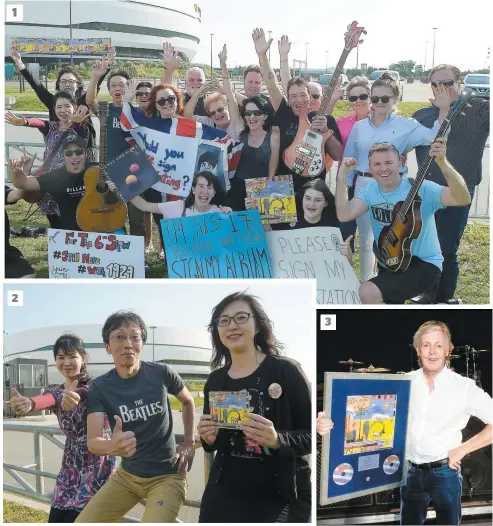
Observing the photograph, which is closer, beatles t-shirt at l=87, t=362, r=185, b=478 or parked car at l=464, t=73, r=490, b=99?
beatles t-shirt at l=87, t=362, r=185, b=478

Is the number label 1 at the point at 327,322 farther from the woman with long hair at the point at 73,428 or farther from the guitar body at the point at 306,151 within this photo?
the woman with long hair at the point at 73,428

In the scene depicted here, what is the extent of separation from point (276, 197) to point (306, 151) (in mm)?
307

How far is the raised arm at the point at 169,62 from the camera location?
4.36 m

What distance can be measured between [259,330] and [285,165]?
126cm

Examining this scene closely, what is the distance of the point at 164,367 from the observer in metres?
3.48

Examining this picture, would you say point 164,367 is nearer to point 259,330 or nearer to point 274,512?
point 259,330

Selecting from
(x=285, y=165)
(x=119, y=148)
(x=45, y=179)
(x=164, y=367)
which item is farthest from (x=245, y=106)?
(x=164, y=367)

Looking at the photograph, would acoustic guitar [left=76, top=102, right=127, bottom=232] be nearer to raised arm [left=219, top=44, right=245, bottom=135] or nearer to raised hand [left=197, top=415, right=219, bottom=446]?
raised arm [left=219, top=44, right=245, bottom=135]

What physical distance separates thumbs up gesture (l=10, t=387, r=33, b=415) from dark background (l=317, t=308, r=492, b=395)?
135cm

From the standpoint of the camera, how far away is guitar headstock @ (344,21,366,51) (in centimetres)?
420

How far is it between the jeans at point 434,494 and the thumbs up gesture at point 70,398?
62.1 inches

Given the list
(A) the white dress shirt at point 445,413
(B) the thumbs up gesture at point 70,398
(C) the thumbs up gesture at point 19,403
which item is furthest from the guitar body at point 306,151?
(C) the thumbs up gesture at point 19,403

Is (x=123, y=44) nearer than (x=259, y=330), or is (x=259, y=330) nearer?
(x=259, y=330)

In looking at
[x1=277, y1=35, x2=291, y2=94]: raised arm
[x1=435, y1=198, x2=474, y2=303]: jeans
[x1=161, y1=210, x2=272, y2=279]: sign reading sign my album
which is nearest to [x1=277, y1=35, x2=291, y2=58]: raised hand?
[x1=277, y1=35, x2=291, y2=94]: raised arm
